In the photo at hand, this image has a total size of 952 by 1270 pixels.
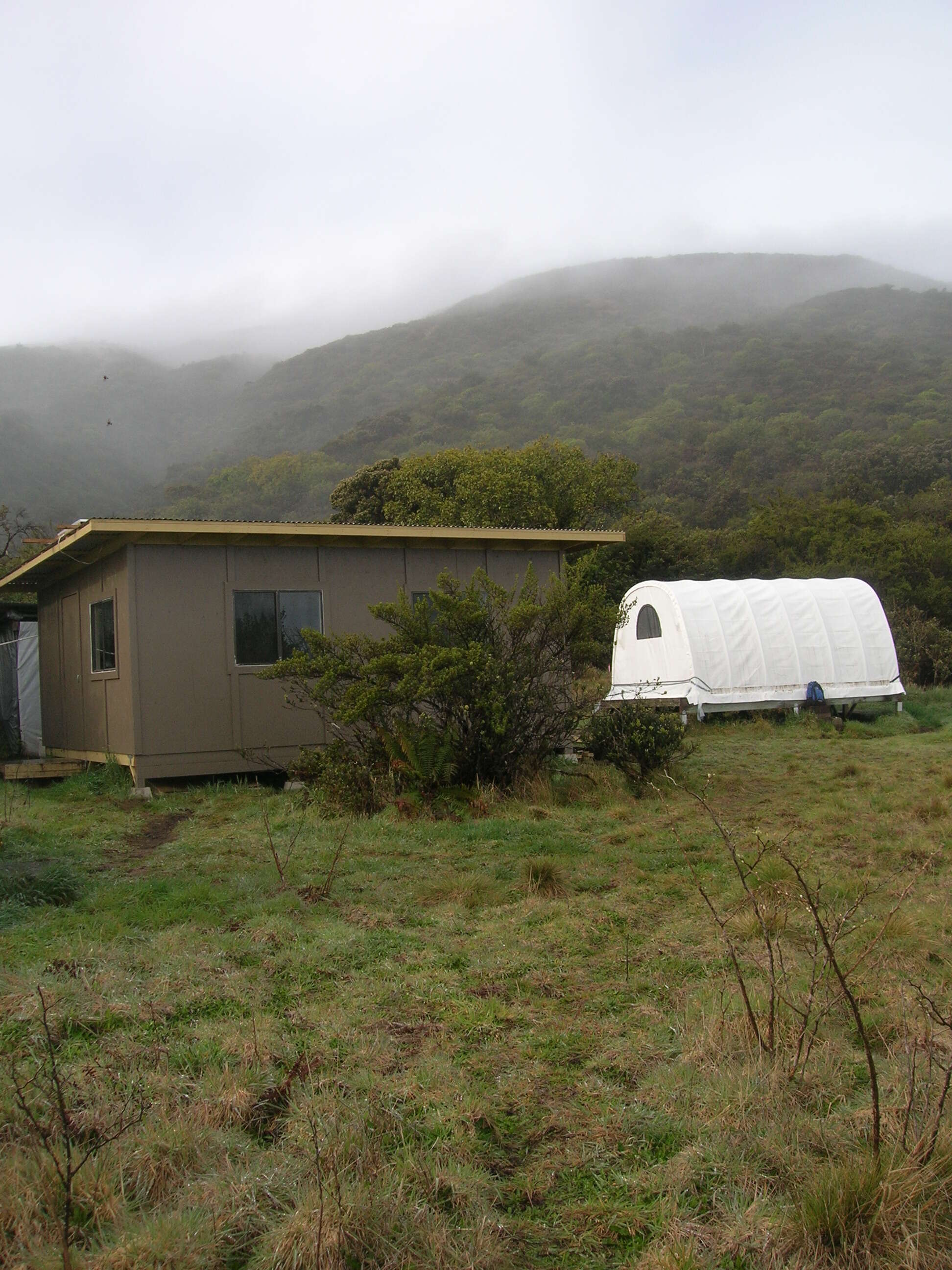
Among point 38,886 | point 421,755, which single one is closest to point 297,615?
point 421,755

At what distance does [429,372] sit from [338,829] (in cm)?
8865

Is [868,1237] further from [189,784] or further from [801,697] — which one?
[801,697]

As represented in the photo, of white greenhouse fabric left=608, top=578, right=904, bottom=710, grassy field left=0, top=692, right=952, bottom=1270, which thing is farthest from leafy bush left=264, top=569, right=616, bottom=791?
white greenhouse fabric left=608, top=578, right=904, bottom=710

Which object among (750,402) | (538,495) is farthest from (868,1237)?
(750,402)

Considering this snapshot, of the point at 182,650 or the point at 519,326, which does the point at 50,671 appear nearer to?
the point at 182,650

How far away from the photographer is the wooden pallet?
1262 centimetres

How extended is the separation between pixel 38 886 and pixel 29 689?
11.6 m

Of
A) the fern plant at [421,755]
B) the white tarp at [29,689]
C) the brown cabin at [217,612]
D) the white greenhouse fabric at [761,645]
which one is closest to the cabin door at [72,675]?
the brown cabin at [217,612]

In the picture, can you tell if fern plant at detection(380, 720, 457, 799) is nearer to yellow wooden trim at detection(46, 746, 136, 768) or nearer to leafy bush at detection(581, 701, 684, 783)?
leafy bush at detection(581, 701, 684, 783)

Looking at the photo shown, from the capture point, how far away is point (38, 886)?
5.92 meters

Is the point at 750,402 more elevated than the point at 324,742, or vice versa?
the point at 750,402

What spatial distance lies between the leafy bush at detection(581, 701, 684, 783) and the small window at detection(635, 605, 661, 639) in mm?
7981

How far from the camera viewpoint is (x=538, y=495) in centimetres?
2739

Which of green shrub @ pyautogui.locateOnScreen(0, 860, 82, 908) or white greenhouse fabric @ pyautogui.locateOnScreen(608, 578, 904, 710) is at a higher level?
white greenhouse fabric @ pyautogui.locateOnScreen(608, 578, 904, 710)
